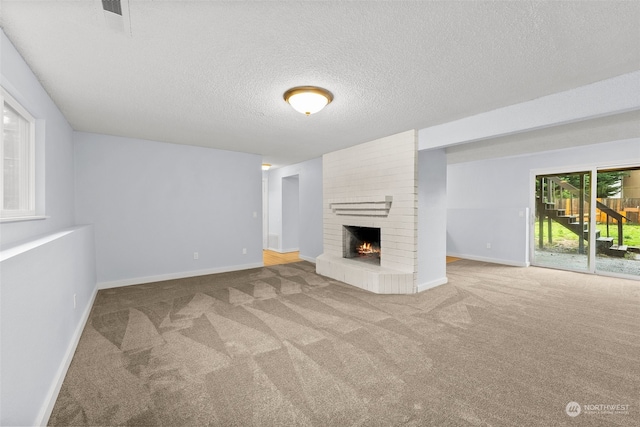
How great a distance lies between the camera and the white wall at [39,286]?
4.13 feet

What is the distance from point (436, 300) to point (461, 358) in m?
1.43

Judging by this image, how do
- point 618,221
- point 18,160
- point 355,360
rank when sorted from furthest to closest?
point 618,221, point 18,160, point 355,360

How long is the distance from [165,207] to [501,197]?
6.86 m

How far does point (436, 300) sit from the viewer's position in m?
3.58

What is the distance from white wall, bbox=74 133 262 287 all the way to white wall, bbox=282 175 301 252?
1.73 meters

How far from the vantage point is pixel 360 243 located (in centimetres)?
520

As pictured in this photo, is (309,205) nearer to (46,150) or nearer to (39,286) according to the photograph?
(46,150)

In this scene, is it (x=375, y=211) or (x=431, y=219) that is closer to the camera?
(x=431, y=219)

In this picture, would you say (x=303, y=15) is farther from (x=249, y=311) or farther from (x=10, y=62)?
(x=249, y=311)

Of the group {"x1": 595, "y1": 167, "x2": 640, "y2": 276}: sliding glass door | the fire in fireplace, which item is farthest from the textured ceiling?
{"x1": 595, "y1": 167, "x2": 640, "y2": 276}: sliding glass door

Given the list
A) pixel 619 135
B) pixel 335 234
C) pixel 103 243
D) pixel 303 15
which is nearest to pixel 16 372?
pixel 303 15

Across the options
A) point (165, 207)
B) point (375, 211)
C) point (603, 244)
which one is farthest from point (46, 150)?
point (603, 244)

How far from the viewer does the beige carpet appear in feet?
5.36

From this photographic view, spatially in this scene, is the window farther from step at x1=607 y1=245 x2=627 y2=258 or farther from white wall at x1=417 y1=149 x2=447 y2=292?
step at x1=607 y1=245 x2=627 y2=258
